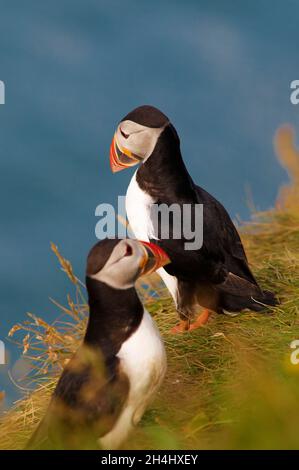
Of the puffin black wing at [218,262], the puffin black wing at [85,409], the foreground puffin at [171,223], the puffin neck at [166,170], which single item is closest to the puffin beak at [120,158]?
the foreground puffin at [171,223]

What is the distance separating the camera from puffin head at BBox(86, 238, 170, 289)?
5266 millimetres

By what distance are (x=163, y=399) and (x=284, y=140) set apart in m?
4.62

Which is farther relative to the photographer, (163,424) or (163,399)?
(163,399)

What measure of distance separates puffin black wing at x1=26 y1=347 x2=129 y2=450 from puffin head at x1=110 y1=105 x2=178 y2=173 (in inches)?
88.1

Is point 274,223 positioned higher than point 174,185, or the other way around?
point 174,185

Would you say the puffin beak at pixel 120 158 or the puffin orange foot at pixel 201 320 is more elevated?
the puffin beak at pixel 120 158

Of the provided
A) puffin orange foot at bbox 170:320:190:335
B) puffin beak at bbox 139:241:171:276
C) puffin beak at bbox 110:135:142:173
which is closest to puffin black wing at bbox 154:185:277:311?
puffin orange foot at bbox 170:320:190:335

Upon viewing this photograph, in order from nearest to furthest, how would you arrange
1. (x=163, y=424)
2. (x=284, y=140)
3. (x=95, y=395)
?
(x=95, y=395) < (x=163, y=424) < (x=284, y=140)

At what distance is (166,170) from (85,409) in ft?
7.93

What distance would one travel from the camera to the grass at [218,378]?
A: 15.9 feet

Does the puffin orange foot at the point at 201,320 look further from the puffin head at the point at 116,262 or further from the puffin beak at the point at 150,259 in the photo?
the puffin head at the point at 116,262
